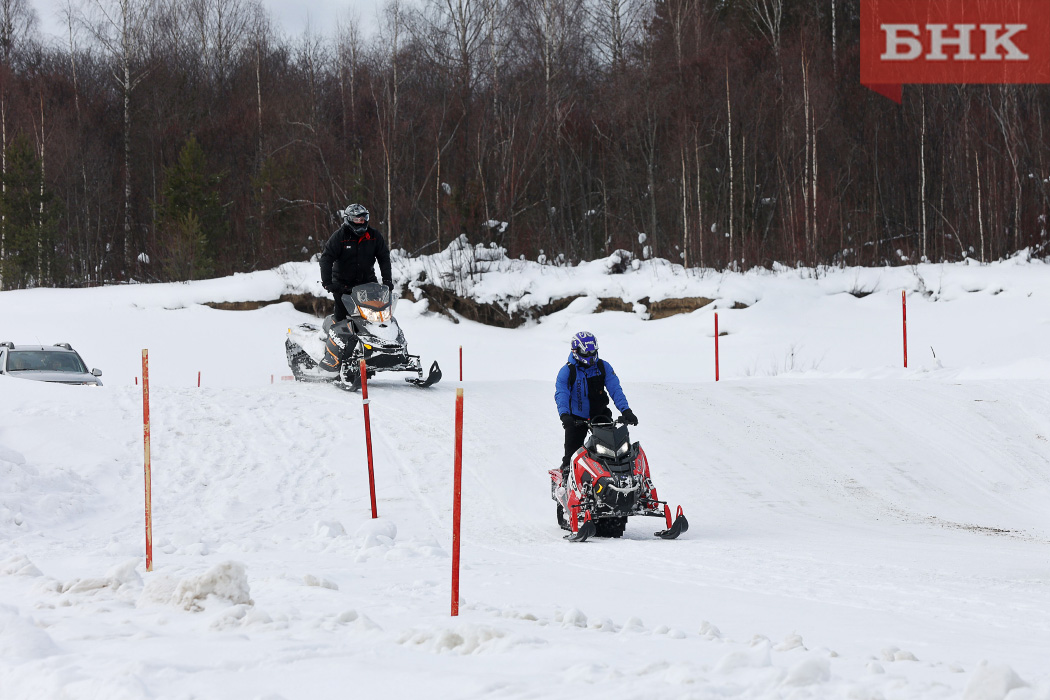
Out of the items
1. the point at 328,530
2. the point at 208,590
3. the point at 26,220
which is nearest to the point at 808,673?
the point at 208,590

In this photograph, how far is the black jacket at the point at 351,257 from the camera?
44.3 ft

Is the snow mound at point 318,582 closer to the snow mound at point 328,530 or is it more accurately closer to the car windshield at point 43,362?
the snow mound at point 328,530

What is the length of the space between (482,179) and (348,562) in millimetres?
25673

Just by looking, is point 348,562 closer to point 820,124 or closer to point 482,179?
point 482,179

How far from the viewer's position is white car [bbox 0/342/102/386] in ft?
52.7

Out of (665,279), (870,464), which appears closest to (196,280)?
(665,279)

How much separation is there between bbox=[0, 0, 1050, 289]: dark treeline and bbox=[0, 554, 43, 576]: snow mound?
25.1 metres

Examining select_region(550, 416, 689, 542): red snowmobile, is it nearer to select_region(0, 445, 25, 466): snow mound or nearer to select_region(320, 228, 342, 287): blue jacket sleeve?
select_region(0, 445, 25, 466): snow mound

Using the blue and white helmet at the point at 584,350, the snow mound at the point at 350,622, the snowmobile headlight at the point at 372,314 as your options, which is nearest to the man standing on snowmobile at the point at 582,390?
the blue and white helmet at the point at 584,350

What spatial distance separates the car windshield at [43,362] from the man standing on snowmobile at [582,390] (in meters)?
11.2

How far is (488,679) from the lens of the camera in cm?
357

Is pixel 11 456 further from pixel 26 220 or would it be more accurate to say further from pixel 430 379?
pixel 26 220

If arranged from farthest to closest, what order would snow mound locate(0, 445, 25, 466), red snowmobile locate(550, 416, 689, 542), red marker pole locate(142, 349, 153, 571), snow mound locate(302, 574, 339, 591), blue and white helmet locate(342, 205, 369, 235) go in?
blue and white helmet locate(342, 205, 369, 235) < snow mound locate(0, 445, 25, 466) < red snowmobile locate(550, 416, 689, 542) < red marker pole locate(142, 349, 153, 571) < snow mound locate(302, 574, 339, 591)

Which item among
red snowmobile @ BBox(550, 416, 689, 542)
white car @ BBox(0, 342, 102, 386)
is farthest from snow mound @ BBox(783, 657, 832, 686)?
white car @ BBox(0, 342, 102, 386)
